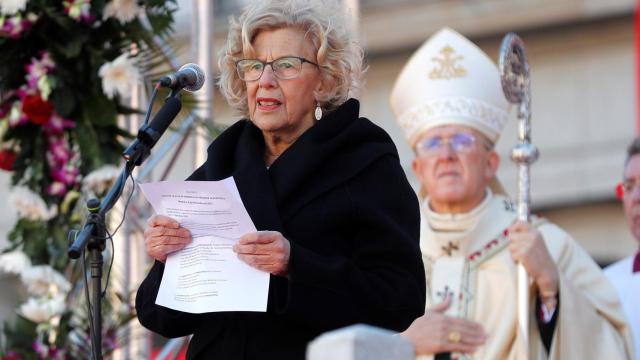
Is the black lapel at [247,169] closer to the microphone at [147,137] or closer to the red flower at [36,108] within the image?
the microphone at [147,137]

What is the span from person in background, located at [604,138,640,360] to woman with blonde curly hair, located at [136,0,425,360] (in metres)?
3.20

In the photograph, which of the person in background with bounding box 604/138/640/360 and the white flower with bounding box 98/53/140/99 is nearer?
the white flower with bounding box 98/53/140/99

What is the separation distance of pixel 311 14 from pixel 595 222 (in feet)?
44.5

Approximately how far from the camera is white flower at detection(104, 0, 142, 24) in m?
6.88

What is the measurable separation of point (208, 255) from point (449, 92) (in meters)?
3.74

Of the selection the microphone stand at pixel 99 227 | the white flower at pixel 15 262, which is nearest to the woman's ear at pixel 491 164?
the white flower at pixel 15 262

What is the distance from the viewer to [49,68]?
684 centimetres

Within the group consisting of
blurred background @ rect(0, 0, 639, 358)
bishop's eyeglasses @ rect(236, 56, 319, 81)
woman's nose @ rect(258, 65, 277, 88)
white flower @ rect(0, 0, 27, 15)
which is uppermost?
blurred background @ rect(0, 0, 639, 358)

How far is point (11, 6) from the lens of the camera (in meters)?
6.73

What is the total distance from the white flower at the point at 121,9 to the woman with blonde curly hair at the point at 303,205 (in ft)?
7.98

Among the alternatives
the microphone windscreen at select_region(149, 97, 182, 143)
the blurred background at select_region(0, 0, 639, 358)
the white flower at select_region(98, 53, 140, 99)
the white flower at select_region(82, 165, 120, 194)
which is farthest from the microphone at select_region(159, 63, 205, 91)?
the blurred background at select_region(0, 0, 639, 358)

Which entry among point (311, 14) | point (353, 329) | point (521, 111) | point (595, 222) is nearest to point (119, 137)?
point (521, 111)

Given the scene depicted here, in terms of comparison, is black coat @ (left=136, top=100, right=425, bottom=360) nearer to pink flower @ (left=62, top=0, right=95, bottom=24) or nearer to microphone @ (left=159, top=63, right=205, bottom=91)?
microphone @ (left=159, top=63, right=205, bottom=91)

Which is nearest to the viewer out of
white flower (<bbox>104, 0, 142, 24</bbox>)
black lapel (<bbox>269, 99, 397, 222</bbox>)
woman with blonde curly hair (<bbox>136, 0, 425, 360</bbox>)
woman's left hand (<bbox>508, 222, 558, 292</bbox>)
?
woman with blonde curly hair (<bbox>136, 0, 425, 360</bbox>)
